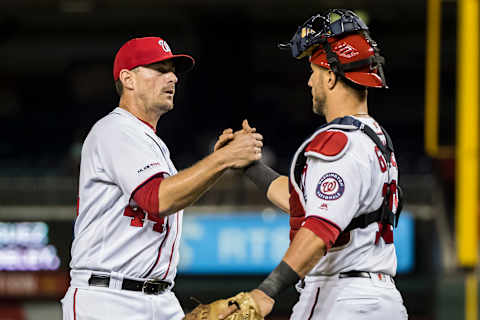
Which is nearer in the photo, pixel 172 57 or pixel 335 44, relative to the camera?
pixel 335 44

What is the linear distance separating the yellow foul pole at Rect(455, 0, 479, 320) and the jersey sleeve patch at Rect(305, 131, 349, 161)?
5.17 metres

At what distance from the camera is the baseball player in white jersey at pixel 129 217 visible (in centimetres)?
306

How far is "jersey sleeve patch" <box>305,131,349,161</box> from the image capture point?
2637 mm

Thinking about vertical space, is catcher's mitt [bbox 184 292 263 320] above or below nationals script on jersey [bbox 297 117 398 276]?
below

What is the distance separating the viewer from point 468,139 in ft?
25.3

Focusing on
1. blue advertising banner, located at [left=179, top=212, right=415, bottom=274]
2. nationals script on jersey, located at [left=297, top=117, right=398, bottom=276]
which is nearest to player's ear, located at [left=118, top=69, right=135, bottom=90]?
nationals script on jersey, located at [left=297, top=117, right=398, bottom=276]

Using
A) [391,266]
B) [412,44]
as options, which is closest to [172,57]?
[391,266]

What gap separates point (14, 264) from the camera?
30.8 feet

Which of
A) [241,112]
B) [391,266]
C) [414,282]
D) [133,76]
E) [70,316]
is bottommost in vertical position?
[414,282]

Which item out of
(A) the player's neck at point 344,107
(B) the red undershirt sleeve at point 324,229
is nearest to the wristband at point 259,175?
(A) the player's neck at point 344,107

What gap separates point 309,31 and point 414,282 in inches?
269

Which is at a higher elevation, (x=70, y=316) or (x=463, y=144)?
(x=70, y=316)

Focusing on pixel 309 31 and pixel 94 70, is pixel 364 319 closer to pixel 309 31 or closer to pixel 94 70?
pixel 309 31

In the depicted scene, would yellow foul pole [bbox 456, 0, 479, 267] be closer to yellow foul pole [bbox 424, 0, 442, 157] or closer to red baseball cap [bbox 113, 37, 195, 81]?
yellow foul pole [bbox 424, 0, 442, 157]
